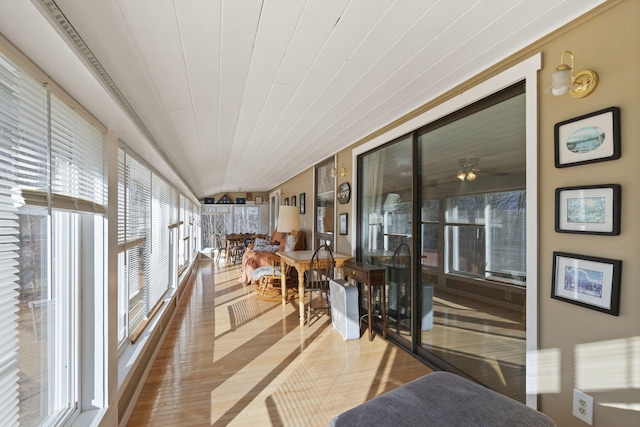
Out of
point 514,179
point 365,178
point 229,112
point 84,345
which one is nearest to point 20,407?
point 84,345

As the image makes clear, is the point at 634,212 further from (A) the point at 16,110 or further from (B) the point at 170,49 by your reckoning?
(A) the point at 16,110

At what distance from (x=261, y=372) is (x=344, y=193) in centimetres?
239

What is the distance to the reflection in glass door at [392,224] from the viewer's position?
9.88ft

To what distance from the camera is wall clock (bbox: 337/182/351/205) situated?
405 cm

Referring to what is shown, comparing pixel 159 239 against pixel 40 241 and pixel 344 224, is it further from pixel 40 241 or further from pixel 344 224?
pixel 40 241

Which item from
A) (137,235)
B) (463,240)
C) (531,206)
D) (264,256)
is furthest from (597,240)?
(264,256)

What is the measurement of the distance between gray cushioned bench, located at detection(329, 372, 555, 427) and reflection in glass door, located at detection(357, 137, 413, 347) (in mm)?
1618

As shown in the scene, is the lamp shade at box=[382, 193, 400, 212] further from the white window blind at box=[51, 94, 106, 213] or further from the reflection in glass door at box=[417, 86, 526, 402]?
the white window blind at box=[51, 94, 106, 213]

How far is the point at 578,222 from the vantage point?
147 cm

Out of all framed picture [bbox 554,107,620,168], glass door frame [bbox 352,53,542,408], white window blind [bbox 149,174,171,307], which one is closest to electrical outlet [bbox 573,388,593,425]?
glass door frame [bbox 352,53,542,408]

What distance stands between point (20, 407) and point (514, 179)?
2605mm

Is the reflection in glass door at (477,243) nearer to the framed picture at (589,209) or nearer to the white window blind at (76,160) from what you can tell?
the framed picture at (589,209)

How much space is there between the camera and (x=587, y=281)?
143cm

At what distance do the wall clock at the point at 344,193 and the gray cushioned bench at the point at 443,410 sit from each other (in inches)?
112
